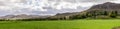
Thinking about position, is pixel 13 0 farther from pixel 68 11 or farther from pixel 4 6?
pixel 68 11

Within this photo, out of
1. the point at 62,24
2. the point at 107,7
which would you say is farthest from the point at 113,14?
the point at 62,24

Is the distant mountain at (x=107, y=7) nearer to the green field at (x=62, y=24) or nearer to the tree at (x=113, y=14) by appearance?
the tree at (x=113, y=14)

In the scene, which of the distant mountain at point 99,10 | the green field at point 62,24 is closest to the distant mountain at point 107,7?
the distant mountain at point 99,10

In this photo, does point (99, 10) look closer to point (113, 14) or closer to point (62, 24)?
point (113, 14)

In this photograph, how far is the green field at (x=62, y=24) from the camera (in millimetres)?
6504

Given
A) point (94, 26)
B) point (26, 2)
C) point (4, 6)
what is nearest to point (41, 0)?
point (26, 2)

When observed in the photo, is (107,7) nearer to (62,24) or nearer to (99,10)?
(99,10)

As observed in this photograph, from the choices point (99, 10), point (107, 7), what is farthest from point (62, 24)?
point (107, 7)

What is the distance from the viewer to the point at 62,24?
6.55m

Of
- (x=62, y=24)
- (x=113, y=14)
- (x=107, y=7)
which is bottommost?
(x=62, y=24)

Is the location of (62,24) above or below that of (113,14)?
below

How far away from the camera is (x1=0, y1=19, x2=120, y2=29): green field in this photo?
21.3 feet

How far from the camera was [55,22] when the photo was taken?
6590 mm

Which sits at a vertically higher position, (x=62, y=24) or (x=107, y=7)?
(x=107, y=7)
